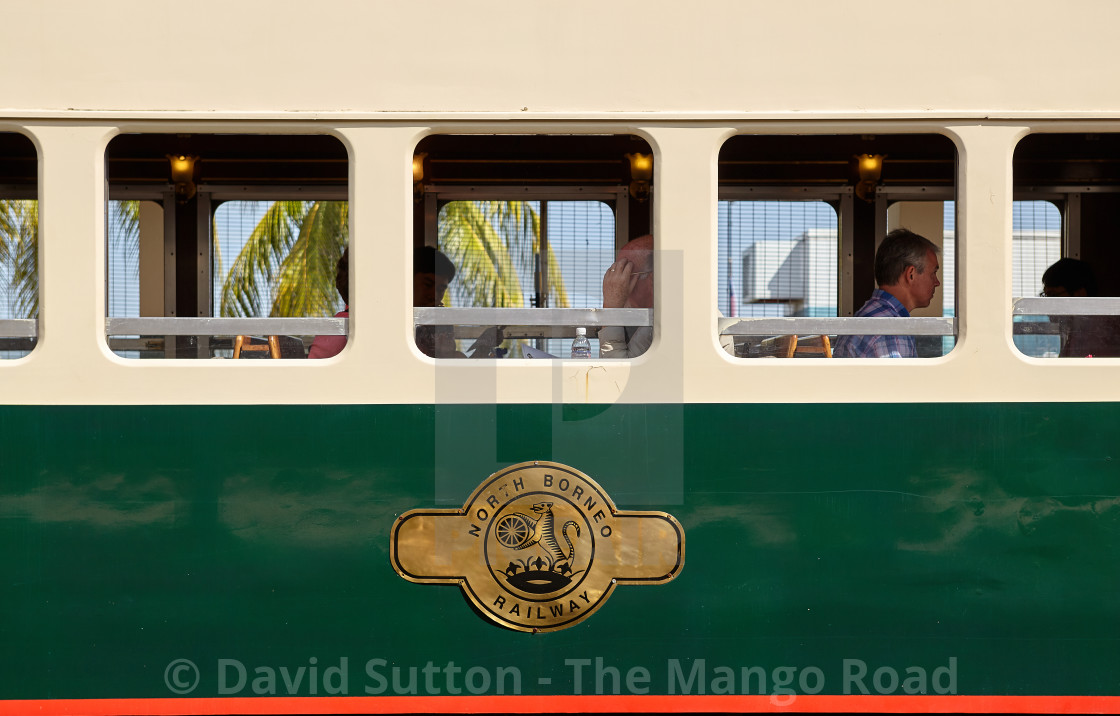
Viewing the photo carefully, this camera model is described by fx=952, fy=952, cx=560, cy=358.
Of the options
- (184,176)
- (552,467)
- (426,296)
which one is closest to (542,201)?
(426,296)

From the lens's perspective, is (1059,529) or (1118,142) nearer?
(1059,529)

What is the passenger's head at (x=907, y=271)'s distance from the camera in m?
2.65

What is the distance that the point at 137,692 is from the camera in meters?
2.27

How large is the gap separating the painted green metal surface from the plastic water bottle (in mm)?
195

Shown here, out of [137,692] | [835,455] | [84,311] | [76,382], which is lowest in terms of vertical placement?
[137,692]

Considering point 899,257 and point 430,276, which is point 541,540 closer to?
point 430,276

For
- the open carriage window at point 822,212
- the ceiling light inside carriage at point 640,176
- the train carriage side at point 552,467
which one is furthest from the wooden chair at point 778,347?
the ceiling light inside carriage at point 640,176

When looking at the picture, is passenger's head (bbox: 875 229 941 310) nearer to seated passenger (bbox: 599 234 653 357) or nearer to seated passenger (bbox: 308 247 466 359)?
seated passenger (bbox: 599 234 653 357)

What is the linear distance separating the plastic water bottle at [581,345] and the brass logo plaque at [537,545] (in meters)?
0.30
